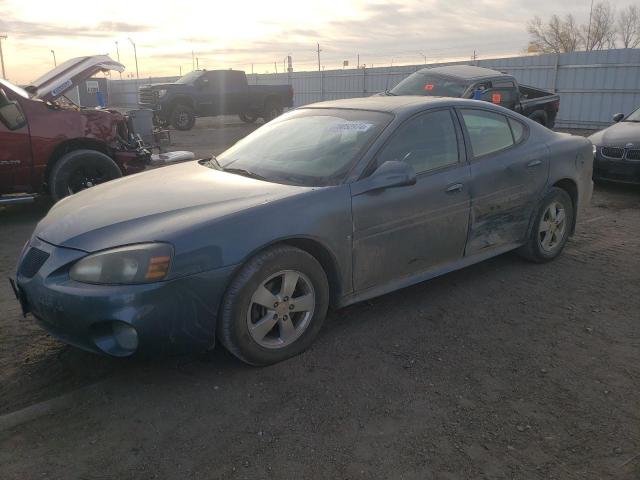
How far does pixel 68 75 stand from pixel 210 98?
1174 centimetres

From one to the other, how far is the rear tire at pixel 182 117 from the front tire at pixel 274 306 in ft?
55.2

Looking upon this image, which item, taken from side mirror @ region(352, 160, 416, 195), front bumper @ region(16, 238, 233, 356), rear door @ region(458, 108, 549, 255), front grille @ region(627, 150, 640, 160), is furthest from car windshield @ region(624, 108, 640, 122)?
front bumper @ region(16, 238, 233, 356)

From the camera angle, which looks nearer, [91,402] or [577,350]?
[91,402]

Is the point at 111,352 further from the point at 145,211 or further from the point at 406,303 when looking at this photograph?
the point at 406,303

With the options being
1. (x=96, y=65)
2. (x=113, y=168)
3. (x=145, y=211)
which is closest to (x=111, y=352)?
(x=145, y=211)

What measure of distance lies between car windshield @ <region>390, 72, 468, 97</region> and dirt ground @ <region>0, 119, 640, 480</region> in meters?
6.38

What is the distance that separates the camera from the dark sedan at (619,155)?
7703mm

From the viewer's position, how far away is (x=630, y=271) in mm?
4715

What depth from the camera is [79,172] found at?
6922 mm

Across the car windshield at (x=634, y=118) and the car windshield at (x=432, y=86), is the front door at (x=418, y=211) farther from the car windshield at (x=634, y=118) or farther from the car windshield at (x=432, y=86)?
the car windshield at (x=634, y=118)

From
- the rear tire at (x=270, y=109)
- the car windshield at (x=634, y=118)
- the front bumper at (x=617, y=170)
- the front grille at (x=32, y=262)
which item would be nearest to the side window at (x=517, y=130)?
the front grille at (x=32, y=262)

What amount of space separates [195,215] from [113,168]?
183 inches

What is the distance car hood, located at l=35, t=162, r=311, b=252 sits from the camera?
9.47ft

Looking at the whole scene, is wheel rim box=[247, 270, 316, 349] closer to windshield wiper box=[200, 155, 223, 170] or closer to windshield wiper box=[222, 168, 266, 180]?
windshield wiper box=[222, 168, 266, 180]
